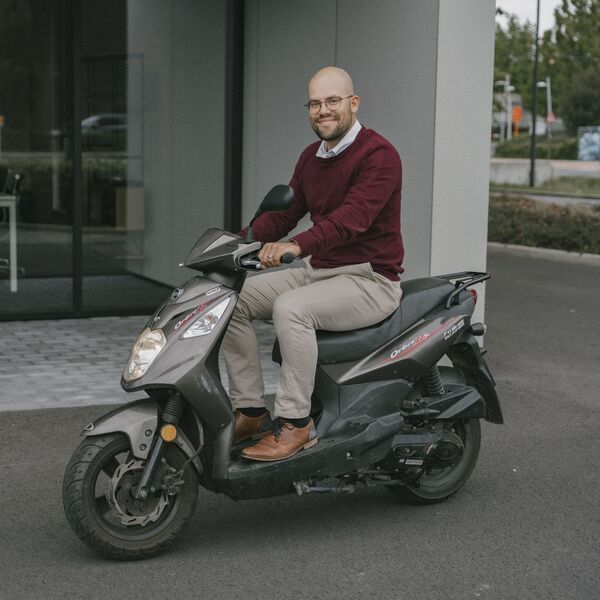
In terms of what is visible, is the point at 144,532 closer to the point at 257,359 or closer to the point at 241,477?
the point at 241,477

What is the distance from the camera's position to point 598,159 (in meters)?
24.9

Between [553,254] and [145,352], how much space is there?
12.4 meters

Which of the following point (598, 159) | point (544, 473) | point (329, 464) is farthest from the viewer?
point (598, 159)

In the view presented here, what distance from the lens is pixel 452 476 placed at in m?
5.09

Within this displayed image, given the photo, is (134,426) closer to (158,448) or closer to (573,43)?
(158,448)

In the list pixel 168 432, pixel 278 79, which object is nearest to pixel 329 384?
pixel 168 432

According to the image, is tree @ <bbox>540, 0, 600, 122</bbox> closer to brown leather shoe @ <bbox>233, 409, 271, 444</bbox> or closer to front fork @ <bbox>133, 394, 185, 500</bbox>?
brown leather shoe @ <bbox>233, 409, 271, 444</bbox>

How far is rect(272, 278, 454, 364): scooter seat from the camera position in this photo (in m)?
4.66

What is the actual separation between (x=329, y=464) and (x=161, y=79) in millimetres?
6112

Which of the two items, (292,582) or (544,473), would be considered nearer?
(292,582)

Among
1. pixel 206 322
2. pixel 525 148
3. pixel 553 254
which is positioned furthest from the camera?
pixel 525 148

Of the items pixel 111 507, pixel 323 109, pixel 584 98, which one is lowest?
pixel 111 507

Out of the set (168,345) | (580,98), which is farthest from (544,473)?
(580,98)

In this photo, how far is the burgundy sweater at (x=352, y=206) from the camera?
15.0ft
